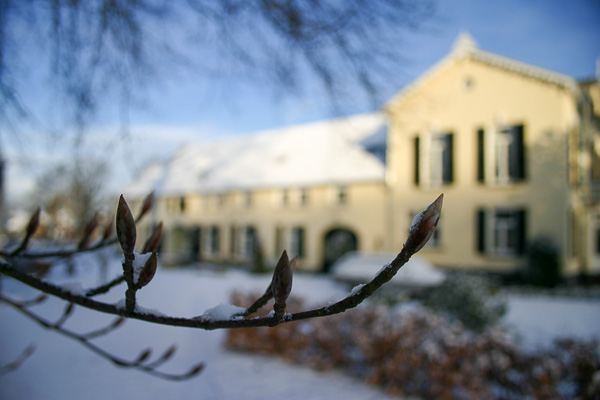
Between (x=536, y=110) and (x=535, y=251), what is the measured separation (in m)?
5.29

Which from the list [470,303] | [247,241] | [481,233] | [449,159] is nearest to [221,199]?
[247,241]

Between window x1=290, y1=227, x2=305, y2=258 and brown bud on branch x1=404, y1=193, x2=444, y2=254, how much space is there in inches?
800

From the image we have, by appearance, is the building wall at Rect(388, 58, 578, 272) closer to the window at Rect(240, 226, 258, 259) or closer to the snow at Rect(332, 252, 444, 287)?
the snow at Rect(332, 252, 444, 287)

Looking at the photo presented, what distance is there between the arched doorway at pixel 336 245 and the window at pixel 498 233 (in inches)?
233

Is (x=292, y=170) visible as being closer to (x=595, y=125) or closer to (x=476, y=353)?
(x=595, y=125)

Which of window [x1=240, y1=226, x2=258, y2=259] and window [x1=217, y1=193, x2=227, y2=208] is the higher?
window [x1=217, y1=193, x2=227, y2=208]

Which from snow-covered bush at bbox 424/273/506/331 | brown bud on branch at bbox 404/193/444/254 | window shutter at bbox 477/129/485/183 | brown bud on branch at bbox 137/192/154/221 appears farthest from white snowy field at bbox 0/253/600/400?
window shutter at bbox 477/129/485/183

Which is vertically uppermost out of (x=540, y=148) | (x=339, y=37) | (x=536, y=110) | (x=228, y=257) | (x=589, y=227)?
(x=536, y=110)

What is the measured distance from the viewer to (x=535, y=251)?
1448cm

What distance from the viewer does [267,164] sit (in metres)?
23.4

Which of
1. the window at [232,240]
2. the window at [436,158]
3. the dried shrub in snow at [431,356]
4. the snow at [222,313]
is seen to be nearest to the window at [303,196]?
the window at [232,240]

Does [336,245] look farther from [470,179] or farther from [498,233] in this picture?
[498,233]

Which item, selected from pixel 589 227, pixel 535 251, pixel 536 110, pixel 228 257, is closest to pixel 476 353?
pixel 535 251

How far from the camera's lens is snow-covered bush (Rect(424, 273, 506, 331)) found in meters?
7.17
